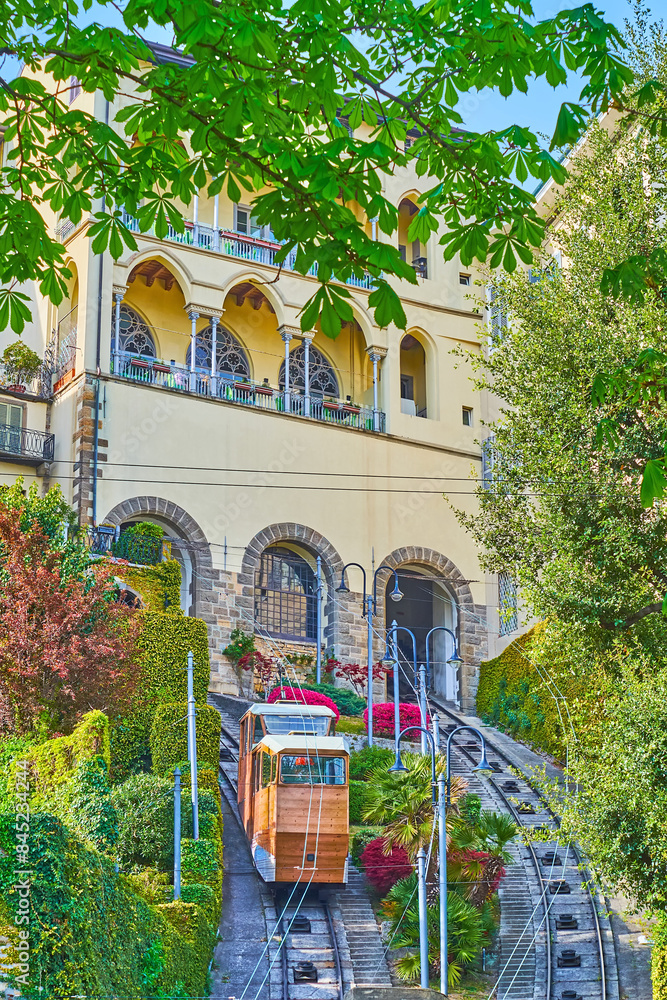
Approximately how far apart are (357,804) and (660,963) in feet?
24.0

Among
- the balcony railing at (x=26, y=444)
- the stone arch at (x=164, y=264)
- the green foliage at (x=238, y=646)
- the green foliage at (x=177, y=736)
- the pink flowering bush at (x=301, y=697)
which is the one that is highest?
the stone arch at (x=164, y=264)

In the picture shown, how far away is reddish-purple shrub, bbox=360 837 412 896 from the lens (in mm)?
20531

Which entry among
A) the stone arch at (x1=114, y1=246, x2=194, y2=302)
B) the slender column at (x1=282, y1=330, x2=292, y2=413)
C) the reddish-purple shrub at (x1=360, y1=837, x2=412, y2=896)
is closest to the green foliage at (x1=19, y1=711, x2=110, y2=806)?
the reddish-purple shrub at (x1=360, y1=837, x2=412, y2=896)

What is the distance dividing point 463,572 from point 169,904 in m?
20.7

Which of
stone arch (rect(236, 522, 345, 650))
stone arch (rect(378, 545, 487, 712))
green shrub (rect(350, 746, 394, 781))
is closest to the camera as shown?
green shrub (rect(350, 746, 394, 781))

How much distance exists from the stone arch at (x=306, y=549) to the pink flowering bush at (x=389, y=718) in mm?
2924

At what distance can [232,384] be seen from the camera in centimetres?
3350

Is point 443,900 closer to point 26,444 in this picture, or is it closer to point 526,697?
point 526,697

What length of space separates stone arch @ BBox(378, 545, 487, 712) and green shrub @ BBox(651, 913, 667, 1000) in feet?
56.5

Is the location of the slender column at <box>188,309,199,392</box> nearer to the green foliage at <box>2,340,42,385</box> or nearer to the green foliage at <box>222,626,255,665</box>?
the green foliage at <box>2,340,42,385</box>

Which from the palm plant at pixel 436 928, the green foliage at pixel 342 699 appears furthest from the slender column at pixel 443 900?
the green foliage at pixel 342 699

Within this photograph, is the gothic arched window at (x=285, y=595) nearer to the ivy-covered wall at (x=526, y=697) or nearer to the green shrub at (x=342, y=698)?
the green shrub at (x=342, y=698)

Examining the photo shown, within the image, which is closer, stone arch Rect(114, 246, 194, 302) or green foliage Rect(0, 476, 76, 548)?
green foliage Rect(0, 476, 76, 548)

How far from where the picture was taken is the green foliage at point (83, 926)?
376 inches
